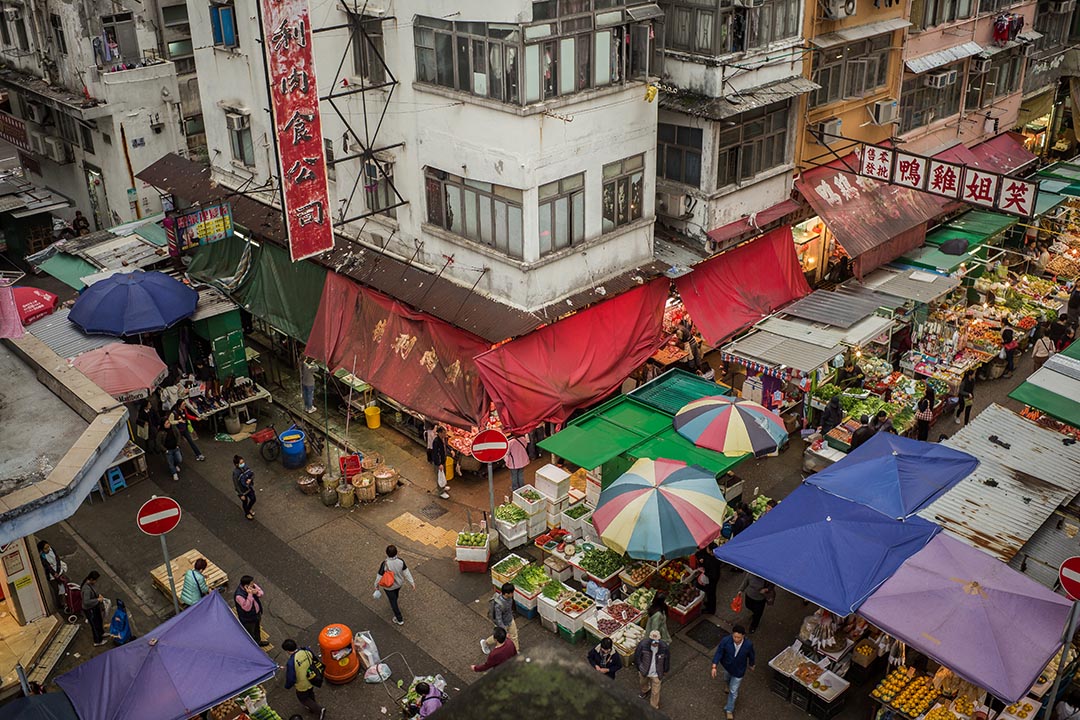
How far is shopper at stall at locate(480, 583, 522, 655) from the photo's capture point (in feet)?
55.6

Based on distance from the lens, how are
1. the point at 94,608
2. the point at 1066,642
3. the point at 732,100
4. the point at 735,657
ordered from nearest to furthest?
the point at 1066,642
the point at 735,657
the point at 94,608
the point at 732,100

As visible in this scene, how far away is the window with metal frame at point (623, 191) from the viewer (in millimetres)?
21828

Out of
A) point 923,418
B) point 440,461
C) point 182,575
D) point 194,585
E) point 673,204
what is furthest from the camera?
point 673,204

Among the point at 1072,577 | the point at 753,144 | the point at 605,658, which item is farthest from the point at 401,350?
the point at 1072,577

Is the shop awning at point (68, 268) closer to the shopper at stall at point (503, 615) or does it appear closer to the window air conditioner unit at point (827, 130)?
the shopper at stall at point (503, 615)

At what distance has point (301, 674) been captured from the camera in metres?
15.8

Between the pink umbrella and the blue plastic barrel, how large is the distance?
3.19 meters

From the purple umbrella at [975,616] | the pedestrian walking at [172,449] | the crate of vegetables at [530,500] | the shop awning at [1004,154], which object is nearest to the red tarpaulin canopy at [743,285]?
the crate of vegetables at [530,500]

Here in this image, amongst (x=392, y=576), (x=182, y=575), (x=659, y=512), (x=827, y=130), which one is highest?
(x=827, y=130)

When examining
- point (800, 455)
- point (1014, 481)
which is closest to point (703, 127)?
point (800, 455)

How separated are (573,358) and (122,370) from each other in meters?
10.1

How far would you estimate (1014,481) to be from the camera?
1894 centimetres

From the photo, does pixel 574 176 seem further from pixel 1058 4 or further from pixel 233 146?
pixel 1058 4

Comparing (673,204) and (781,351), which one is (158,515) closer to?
(673,204)
